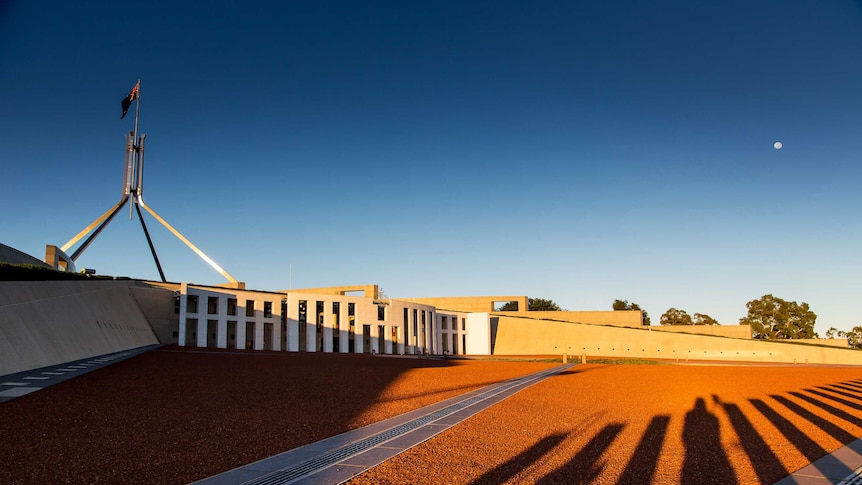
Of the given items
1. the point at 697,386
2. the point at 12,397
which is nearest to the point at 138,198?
the point at 12,397

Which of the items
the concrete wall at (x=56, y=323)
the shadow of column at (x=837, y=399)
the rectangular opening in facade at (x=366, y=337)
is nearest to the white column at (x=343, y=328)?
the rectangular opening in facade at (x=366, y=337)

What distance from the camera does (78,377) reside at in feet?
45.7

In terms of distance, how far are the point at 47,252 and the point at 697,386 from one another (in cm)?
3779

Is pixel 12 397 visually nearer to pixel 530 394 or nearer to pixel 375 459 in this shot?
pixel 375 459

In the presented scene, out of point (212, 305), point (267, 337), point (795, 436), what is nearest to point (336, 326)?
point (267, 337)

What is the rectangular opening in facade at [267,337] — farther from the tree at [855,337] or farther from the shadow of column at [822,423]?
the tree at [855,337]

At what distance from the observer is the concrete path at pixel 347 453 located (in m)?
6.04

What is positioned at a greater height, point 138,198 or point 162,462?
point 138,198

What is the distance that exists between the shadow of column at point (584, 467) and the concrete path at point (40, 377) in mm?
10125

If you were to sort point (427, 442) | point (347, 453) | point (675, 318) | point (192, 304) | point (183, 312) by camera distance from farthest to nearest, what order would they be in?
point (675, 318), point (192, 304), point (183, 312), point (427, 442), point (347, 453)

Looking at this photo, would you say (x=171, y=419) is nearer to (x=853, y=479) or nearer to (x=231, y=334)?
(x=853, y=479)

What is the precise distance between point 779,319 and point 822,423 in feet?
278

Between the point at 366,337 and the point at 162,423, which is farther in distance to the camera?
the point at 366,337

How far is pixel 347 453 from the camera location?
24.1ft
